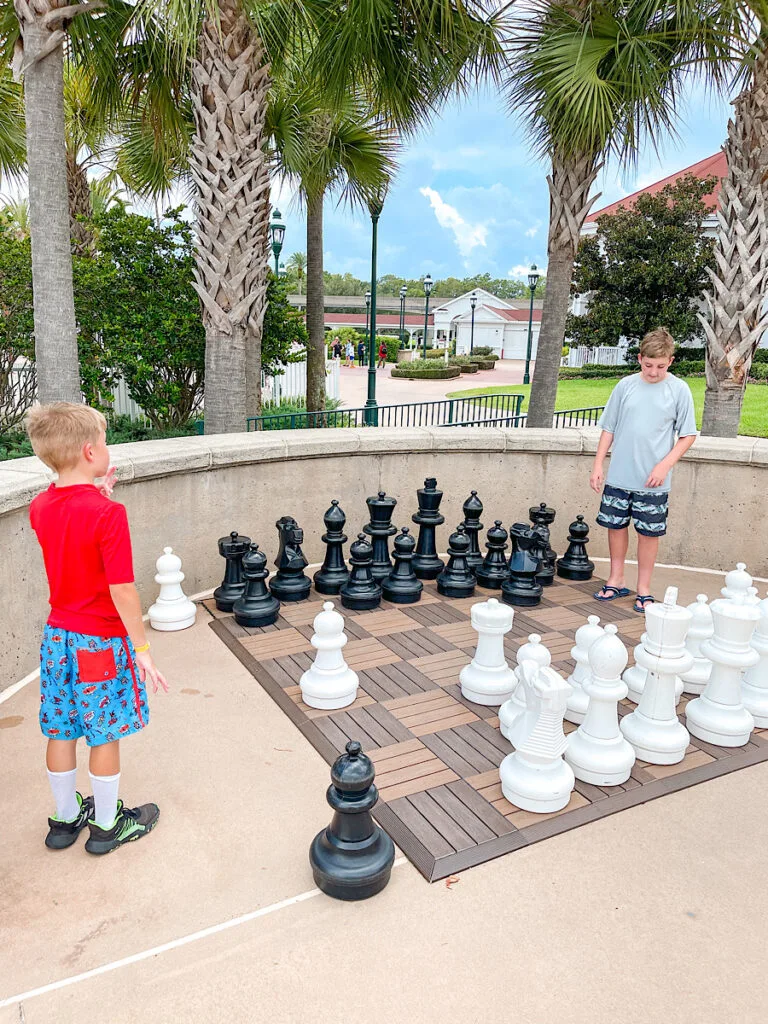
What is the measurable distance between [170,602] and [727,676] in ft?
9.28

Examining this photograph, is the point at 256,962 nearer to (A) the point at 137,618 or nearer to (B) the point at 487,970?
(B) the point at 487,970

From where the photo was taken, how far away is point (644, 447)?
14.4ft

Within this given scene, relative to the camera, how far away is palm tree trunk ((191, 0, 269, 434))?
19.9ft

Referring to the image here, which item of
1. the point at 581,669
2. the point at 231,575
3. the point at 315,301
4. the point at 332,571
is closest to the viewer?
the point at 581,669

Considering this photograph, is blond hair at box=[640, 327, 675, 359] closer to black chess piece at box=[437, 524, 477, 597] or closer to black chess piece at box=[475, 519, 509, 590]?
black chess piece at box=[475, 519, 509, 590]

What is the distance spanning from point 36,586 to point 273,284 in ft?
25.0

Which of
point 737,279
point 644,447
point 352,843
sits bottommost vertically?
point 352,843

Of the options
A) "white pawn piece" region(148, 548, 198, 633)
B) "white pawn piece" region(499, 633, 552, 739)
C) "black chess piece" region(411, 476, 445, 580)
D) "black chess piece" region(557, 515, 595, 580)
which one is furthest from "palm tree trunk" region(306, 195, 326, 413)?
"white pawn piece" region(499, 633, 552, 739)

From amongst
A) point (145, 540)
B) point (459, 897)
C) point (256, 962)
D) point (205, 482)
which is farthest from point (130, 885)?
point (205, 482)

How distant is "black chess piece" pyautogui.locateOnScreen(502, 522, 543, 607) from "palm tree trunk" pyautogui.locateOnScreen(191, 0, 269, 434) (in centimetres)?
299

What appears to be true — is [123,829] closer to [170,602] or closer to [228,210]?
[170,602]

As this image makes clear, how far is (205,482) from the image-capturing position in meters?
4.48

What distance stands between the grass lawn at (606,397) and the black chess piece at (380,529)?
37.1ft

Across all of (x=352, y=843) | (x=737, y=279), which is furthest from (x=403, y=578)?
(x=737, y=279)
